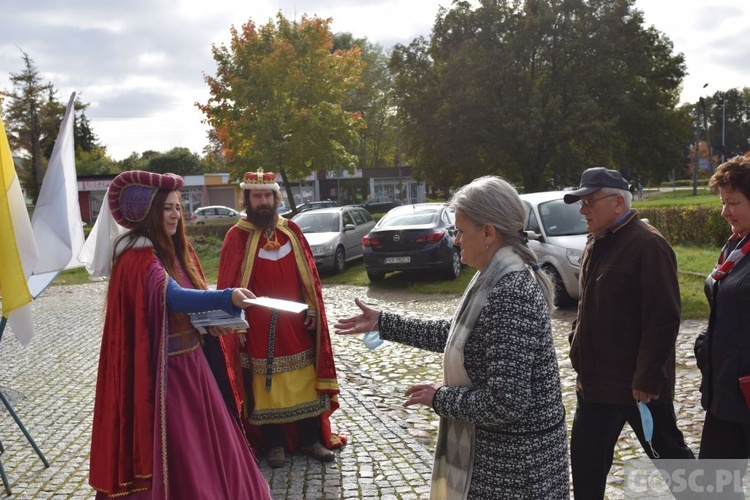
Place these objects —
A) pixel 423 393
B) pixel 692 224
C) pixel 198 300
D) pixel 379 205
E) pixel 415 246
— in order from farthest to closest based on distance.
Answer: pixel 379 205, pixel 692 224, pixel 415 246, pixel 198 300, pixel 423 393

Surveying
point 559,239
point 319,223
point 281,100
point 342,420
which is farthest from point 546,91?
point 342,420

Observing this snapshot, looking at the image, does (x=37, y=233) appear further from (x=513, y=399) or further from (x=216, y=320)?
(x=513, y=399)

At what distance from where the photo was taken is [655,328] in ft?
10.9

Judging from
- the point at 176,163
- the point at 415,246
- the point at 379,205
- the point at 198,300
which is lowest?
the point at 415,246

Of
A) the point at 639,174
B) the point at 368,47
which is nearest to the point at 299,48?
the point at 639,174

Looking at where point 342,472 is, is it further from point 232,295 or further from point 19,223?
point 19,223

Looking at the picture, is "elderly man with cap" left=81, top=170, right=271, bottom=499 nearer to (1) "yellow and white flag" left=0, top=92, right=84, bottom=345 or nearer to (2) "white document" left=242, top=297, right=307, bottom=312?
(2) "white document" left=242, top=297, right=307, bottom=312

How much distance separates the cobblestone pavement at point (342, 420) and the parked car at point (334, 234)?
612 centimetres

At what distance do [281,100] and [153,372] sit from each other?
25.1m

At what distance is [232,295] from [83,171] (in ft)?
209

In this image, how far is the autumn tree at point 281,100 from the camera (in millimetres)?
26797

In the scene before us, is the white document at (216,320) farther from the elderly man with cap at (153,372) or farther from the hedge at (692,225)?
the hedge at (692,225)

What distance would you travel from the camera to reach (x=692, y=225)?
1705cm

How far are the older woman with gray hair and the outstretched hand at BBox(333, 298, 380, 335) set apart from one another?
17.8 inches
